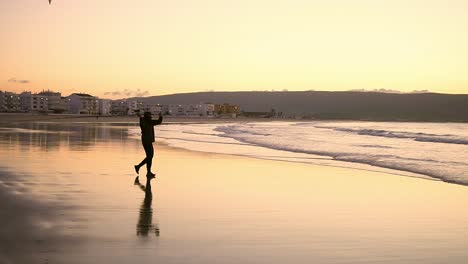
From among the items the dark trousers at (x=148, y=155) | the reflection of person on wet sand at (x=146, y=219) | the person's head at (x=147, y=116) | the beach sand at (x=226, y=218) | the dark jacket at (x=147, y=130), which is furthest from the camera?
the person's head at (x=147, y=116)

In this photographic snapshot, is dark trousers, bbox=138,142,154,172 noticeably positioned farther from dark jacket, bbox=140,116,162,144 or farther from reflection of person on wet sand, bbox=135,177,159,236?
reflection of person on wet sand, bbox=135,177,159,236

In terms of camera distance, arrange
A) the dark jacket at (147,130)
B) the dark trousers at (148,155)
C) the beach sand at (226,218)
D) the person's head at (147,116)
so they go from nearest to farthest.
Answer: the beach sand at (226,218) < the dark trousers at (148,155) < the dark jacket at (147,130) < the person's head at (147,116)

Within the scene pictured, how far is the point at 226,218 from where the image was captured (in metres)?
8.00

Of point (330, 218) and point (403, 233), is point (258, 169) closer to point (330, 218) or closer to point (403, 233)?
point (330, 218)

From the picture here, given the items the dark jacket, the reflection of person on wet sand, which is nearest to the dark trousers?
the dark jacket

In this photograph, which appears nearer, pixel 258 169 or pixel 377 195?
pixel 377 195

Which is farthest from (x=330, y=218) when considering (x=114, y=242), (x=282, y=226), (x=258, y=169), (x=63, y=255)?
(x=258, y=169)

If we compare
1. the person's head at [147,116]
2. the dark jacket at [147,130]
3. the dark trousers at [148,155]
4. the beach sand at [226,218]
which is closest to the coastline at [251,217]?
the beach sand at [226,218]

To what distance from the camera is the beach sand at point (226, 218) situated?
19.6ft

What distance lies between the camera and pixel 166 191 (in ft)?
35.5

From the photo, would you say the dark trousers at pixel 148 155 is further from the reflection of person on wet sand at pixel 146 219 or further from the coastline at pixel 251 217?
the reflection of person on wet sand at pixel 146 219

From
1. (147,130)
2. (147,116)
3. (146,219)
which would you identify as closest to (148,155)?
(147,130)

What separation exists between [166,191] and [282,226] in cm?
379

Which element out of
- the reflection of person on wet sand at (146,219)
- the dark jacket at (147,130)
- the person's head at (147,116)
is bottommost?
the reflection of person on wet sand at (146,219)
